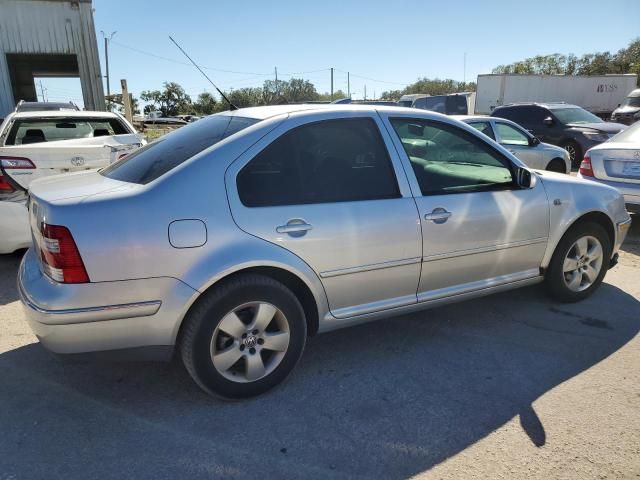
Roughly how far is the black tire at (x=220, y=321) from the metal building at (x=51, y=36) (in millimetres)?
14745

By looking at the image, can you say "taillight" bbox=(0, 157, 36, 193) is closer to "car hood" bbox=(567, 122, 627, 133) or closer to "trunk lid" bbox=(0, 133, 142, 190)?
"trunk lid" bbox=(0, 133, 142, 190)

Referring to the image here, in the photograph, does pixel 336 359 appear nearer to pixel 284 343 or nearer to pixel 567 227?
pixel 284 343

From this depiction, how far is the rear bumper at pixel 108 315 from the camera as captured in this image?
2271 mm

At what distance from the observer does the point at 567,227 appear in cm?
376

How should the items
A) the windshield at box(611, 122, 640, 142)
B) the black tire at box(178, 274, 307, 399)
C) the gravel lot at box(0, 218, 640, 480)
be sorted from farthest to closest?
1. the windshield at box(611, 122, 640, 142)
2. the black tire at box(178, 274, 307, 399)
3. the gravel lot at box(0, 218, 640, 480)

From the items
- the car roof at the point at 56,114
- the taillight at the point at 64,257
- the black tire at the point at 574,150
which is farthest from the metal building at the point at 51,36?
the taillight at the point at 64,257

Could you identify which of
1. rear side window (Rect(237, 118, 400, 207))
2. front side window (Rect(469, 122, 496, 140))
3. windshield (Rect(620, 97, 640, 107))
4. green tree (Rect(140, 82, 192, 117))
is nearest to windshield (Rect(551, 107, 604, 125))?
front side window (Rect(469, 122, 496, 140))

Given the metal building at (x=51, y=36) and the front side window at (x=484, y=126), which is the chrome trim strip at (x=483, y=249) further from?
the metal building at (x=51, y=36)

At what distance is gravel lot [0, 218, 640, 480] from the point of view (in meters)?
Result: 2.23

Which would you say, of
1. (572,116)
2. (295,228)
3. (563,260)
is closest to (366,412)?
(295,228)

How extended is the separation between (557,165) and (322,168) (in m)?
7.31

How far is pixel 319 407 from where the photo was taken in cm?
267

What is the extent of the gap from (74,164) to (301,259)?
295 centimetres

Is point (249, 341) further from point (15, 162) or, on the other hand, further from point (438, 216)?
point (15, 162)
